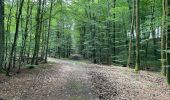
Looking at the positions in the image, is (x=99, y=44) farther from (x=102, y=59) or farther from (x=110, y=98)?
(x=110, y=98)

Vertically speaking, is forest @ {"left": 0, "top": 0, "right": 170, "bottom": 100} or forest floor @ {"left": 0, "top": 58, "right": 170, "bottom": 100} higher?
forest @ {"left": 0, "top": 0, "right": 170, "bottom": 100}

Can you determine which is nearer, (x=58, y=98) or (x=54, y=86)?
(x=58, y=98)

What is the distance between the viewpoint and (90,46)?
37.4 metres

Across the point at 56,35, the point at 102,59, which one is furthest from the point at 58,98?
the point at 56,35

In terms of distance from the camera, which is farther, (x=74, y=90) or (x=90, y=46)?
(x=90, y=46)

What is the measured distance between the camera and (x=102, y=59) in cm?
3988

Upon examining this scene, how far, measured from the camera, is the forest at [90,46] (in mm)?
13930

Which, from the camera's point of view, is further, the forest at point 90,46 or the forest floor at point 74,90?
the forest at point 90,46

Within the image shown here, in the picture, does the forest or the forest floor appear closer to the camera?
the forest floor

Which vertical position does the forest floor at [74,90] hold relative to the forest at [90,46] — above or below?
below

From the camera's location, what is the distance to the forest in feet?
45.7

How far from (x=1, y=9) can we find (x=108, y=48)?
19.9 meters

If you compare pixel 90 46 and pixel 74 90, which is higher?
pixel 90 46

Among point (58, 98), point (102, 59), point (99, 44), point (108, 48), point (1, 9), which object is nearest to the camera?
point (58, 98)
